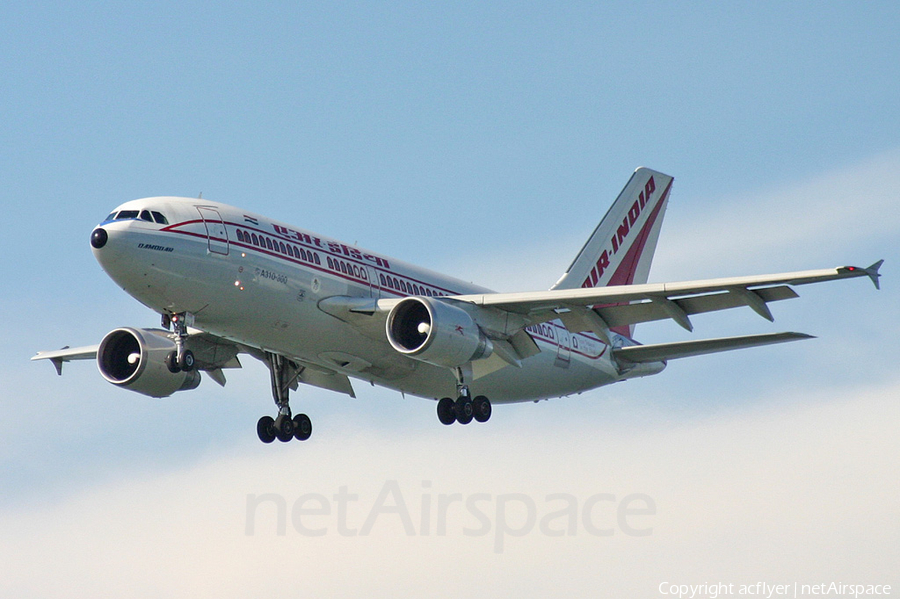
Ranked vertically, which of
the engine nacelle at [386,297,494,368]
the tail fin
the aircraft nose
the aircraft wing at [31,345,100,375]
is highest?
the tail fin

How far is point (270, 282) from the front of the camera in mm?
30859

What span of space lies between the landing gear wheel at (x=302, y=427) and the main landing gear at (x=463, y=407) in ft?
14.0

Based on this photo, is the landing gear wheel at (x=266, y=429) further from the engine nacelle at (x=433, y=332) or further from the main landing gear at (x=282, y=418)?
the engine nacelle at (x=433, y=332)

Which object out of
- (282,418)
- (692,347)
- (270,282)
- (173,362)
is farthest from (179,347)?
(692,347)

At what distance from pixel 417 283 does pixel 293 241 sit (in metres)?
4.64

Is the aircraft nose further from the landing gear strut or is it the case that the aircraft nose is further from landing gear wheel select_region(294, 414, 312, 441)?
landing gear wheel select_region(294, 414, 312, 441)

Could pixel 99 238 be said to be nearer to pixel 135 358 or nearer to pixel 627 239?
pixel 135 358

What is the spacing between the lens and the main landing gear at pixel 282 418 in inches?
1435

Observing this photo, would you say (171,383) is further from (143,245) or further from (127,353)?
(143,245)

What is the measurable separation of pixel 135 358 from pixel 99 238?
23.9ft

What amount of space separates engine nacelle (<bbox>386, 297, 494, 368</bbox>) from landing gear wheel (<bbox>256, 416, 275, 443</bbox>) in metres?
→ 6.42

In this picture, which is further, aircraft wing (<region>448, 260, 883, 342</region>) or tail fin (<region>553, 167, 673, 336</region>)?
tail fin (<region>553, 167, 673, 336</region>)

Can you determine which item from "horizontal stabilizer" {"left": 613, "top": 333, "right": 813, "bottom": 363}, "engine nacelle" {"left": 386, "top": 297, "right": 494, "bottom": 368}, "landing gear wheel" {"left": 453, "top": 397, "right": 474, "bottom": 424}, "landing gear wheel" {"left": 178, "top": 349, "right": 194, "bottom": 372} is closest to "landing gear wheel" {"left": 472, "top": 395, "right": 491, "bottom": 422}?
"landing gear wheel" {"left": 453, "top": 397, "right": 474, "bottom": 424}

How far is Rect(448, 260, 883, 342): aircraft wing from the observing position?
97.4 ft
